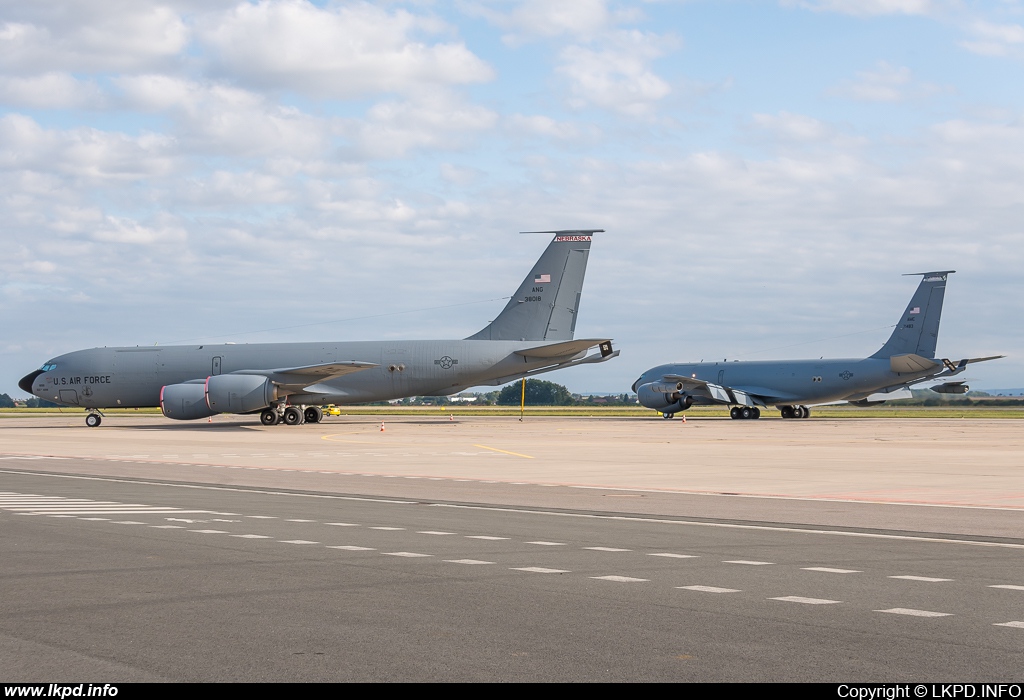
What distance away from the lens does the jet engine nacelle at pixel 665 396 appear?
75.9 m

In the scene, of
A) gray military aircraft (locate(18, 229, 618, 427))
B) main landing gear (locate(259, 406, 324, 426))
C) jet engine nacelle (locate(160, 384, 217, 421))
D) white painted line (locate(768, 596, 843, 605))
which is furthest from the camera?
main landing gear (locate(259, 406, 324, 426))

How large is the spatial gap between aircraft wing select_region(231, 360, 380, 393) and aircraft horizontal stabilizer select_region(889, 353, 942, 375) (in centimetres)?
3202

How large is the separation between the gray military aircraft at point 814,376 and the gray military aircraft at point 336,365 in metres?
21.5

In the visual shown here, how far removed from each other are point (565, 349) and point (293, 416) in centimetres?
1484

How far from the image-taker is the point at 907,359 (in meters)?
65.7

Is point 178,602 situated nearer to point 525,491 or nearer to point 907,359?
point 525,491

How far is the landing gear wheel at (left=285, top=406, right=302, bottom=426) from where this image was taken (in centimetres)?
5678

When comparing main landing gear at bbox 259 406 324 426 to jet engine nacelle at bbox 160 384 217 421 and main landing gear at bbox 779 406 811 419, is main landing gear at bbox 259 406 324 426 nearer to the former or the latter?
jet engine nacelle at bbox 160 384 217 421

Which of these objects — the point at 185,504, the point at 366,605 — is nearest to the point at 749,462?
the point at 185,504

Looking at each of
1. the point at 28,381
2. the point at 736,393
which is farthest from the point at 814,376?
the point at 28,381

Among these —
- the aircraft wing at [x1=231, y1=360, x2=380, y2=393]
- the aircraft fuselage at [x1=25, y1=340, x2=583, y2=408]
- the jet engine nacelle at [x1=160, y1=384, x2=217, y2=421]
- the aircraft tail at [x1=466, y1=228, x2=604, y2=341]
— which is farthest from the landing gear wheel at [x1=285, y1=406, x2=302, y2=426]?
the aircraft tail at [x1=466, y1=228, x2=604, y2=341]

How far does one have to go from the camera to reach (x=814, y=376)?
70.8m

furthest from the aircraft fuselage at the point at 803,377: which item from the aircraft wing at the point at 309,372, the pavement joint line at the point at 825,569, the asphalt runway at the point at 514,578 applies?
the pavement joint line at the point at 825,569

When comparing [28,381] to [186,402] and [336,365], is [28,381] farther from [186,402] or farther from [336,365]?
[336,365]
